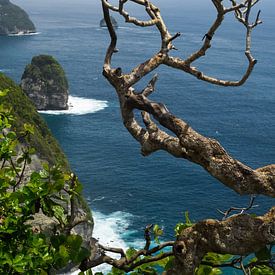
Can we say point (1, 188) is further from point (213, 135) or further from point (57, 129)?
point (57, 129)

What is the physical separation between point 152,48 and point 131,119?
15730 cm

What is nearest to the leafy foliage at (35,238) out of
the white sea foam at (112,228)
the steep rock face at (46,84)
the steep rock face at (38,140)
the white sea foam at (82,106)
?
the steep rock face at (38,140)

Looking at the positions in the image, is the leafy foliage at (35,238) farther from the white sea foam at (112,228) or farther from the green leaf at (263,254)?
the white sea foam at (112,228)

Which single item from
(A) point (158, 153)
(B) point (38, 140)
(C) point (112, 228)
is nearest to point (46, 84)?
(A) point (158, 153)

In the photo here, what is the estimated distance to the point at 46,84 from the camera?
120 metres

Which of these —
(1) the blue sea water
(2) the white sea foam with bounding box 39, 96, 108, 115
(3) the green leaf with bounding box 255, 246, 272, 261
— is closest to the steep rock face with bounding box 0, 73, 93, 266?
(1) the blue sea water

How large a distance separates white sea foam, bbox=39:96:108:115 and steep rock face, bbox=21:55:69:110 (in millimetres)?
1776

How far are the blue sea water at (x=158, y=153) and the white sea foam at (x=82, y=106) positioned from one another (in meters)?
0.33

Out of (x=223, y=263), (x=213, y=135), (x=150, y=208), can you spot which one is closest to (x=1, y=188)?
(x=223, y=263)

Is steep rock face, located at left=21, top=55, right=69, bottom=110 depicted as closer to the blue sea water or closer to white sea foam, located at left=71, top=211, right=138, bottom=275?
the blue sea water

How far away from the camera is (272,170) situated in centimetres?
640

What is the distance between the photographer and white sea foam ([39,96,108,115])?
10685 cm

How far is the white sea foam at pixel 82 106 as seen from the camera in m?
107

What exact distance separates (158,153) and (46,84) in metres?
49.0
